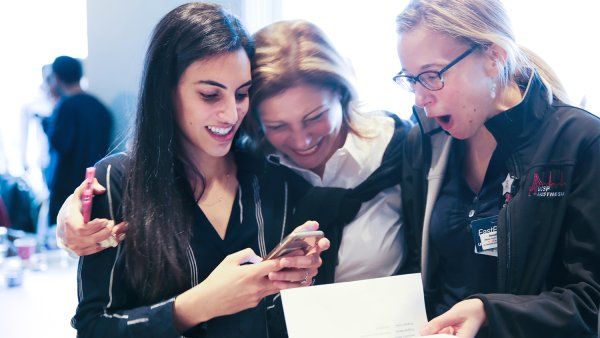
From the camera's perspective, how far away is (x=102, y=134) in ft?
14.9

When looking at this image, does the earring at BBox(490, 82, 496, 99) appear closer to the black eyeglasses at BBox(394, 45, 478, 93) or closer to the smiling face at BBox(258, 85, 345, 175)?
the black eyeglasses at BBox(394, 45, 478, 93)

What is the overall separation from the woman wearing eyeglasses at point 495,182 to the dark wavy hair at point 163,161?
53 centimetres

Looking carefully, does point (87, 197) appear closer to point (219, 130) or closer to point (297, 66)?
point (219, 130)

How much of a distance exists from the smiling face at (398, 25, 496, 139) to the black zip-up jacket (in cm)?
6

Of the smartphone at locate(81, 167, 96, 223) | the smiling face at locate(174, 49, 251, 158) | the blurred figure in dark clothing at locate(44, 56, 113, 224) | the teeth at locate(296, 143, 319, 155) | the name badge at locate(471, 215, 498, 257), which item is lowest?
the blurred figure in dark clothing at locate(44, 56, 113, 224)

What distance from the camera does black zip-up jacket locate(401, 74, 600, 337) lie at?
4.56 feet

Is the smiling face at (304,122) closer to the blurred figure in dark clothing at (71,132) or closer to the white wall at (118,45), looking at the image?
the white wall at (118,45)

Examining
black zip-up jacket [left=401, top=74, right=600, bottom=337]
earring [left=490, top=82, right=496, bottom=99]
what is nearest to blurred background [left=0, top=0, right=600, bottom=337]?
earring [left=490, top=82, right=496, bottom=99]

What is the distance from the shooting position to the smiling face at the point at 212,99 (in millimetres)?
1560

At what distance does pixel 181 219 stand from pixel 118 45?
2.37 metres

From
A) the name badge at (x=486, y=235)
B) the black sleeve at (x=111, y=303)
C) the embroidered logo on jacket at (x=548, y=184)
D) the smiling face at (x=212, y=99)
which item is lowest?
the black sleeve at (x=111, y=303)

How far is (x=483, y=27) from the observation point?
5.04 feet

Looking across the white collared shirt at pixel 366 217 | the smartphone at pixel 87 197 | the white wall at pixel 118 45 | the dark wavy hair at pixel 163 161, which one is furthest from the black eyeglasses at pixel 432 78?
the white wall at pixel 118 45

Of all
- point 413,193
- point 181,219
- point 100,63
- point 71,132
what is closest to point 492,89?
point 413,193
